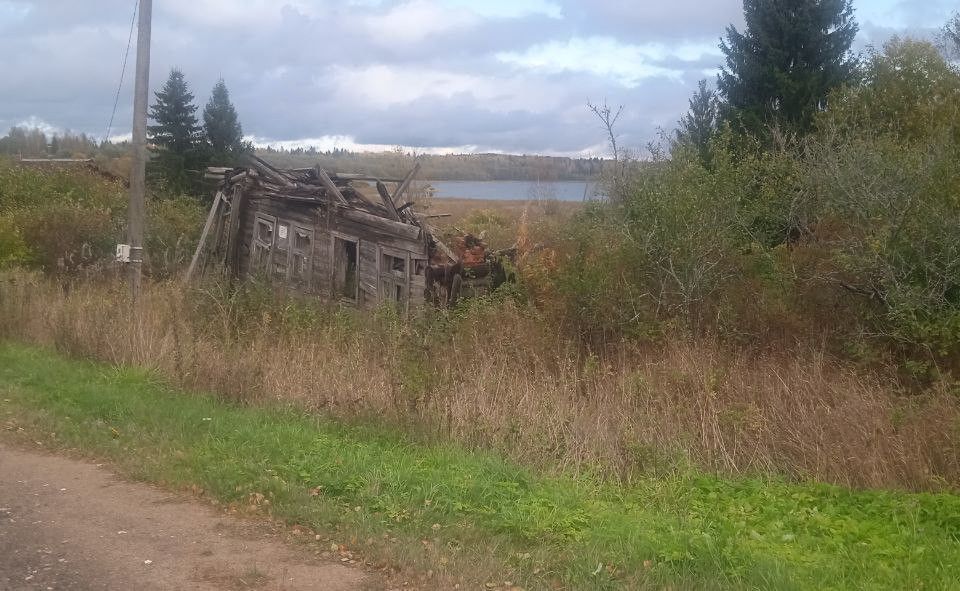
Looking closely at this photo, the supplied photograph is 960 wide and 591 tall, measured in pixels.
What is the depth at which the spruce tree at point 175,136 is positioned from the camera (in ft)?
129

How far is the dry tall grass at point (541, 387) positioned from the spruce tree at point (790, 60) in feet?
38.3

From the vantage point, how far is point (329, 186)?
17.8 meters

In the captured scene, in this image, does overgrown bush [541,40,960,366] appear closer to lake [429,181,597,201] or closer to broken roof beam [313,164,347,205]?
broken roof beam [313,164,347,205]

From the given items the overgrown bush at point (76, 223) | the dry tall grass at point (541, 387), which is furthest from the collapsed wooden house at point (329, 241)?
the dry tall grass at point (541, 387)

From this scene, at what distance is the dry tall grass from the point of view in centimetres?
770

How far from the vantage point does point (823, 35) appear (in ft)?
69.9

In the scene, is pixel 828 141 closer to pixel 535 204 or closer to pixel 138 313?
pixel 138 313

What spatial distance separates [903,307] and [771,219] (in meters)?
3.50

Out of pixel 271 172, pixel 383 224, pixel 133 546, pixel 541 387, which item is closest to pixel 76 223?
pixel 271 172

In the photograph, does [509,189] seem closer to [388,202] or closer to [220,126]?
[220,126]

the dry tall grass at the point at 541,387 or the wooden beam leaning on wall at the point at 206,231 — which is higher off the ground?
the wooden beam leaning on wall at the point at 206,231

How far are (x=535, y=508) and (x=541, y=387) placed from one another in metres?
3.36

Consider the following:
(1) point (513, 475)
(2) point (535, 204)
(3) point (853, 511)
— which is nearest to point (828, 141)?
(3) point (853, 511)

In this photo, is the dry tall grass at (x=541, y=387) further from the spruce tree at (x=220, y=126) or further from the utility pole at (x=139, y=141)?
the spruce tree at (x=220, y=126)
